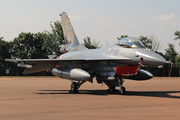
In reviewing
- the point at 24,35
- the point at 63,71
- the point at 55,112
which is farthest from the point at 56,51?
the point at 55,112

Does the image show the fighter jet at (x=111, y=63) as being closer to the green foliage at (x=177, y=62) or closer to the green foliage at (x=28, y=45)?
the green foliage at (x=177, y=62)

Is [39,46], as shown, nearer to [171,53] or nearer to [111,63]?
[171,53]

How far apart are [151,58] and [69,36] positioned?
336 inches

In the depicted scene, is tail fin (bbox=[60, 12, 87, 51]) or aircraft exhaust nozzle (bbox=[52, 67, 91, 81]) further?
tail fin (bbox=[60, 12, 87, 51])

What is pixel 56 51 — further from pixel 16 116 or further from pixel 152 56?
pixel 16 116

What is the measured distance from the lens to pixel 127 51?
13773 mm

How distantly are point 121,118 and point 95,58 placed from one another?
846 cm

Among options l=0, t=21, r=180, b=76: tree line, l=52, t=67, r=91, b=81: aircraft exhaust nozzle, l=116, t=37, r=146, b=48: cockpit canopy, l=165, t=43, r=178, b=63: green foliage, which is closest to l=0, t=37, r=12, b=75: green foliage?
l=0, t=21, r=180, b=76: tree line

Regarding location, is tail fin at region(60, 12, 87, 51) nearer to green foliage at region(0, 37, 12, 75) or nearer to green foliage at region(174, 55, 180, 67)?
green foliage at region(0, 37, 12, 75)

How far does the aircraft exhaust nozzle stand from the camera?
1395 cm

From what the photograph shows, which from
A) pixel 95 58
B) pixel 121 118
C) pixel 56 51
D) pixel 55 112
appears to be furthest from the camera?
pixel 56 51

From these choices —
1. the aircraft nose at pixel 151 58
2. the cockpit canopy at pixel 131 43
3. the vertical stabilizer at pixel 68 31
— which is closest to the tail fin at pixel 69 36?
the vertical stabilizer at pixel 68 31

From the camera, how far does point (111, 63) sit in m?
14.7

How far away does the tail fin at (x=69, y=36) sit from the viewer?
19.2 m
